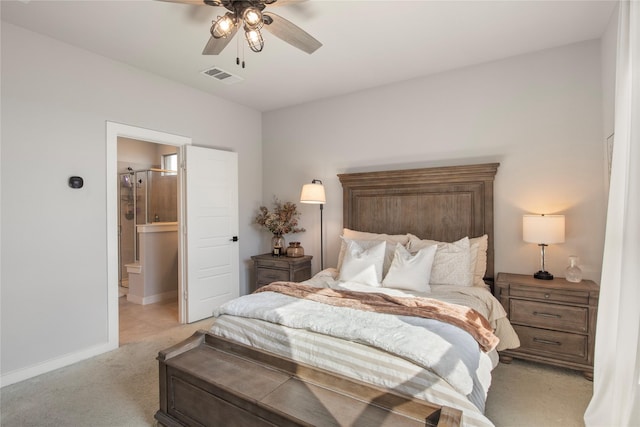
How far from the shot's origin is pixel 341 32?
109 inches

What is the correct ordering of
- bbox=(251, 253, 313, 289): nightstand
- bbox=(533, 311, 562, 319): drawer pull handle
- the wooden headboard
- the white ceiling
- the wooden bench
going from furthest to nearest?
bbox=(251, 253, 313, 289): nightstand
the wooden headboard
bbox=(533, 311, 562, 319): drawer pull handle
the white ceiling
the wooden bench

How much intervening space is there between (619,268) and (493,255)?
1.58 metres

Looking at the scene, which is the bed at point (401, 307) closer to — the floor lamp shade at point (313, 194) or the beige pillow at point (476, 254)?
the beige pillow at point (476, 254)

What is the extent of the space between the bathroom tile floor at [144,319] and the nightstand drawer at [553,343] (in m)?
3.64

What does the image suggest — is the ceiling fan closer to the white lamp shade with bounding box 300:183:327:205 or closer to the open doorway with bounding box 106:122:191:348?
the open doorway with bounding box 106:122:191:348

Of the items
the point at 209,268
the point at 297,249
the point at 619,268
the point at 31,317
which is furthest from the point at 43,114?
the point at 619,268

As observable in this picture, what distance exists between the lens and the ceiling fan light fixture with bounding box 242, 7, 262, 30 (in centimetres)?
192

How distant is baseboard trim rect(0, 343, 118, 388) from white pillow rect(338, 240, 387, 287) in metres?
2.42

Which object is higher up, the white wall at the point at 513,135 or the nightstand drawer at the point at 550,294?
the white wall at the point at 513,135

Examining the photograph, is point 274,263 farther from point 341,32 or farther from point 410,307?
point 341,32

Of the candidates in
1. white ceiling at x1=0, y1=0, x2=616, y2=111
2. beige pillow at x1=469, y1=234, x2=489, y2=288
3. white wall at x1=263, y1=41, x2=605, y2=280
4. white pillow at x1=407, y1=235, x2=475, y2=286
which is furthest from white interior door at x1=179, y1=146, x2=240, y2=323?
beige pillow at x1=469, y1=234, x2=489, y2=288

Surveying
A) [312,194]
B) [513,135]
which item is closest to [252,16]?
[312,194]

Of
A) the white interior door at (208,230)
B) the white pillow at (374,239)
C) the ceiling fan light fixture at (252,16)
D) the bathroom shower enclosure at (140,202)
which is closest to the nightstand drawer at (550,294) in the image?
the white pillow at (374,239)

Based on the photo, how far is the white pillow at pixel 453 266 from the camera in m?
2.89
